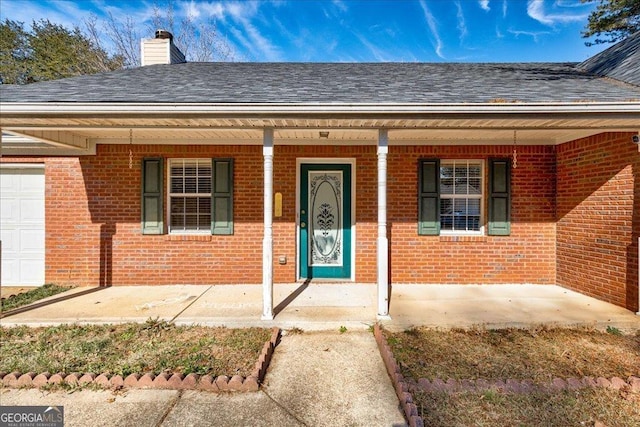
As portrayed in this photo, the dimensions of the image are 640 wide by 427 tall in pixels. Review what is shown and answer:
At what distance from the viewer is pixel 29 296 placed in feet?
17.7

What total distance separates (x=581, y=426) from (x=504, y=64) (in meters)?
7.34

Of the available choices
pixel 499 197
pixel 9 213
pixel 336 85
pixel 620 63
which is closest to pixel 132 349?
pixel 336 85

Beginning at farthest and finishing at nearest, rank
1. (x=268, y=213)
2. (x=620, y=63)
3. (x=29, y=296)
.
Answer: (x=620, y=63), (x=29, y=296), (x=268, y=213)

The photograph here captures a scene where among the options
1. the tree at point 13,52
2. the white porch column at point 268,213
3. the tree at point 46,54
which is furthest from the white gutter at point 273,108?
the tree at point 13,52

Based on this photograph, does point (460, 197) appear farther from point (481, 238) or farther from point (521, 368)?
point (521, 368)

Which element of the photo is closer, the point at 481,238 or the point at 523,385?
the point at 523,385

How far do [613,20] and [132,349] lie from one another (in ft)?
57.6

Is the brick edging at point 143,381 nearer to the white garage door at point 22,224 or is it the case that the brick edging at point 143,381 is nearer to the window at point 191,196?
the window at point 191,196

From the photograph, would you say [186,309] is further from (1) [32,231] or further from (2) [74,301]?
(1) [32,231]

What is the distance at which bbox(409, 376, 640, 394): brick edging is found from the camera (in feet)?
9.52

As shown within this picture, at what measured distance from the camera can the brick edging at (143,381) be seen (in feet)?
9.80

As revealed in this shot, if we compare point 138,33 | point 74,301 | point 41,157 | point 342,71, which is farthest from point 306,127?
point 138,33

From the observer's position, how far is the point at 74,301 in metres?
5.19

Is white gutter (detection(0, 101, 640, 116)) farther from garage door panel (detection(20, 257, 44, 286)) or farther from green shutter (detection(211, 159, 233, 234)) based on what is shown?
garage door panel (detection(20, 257, 44, 286))
